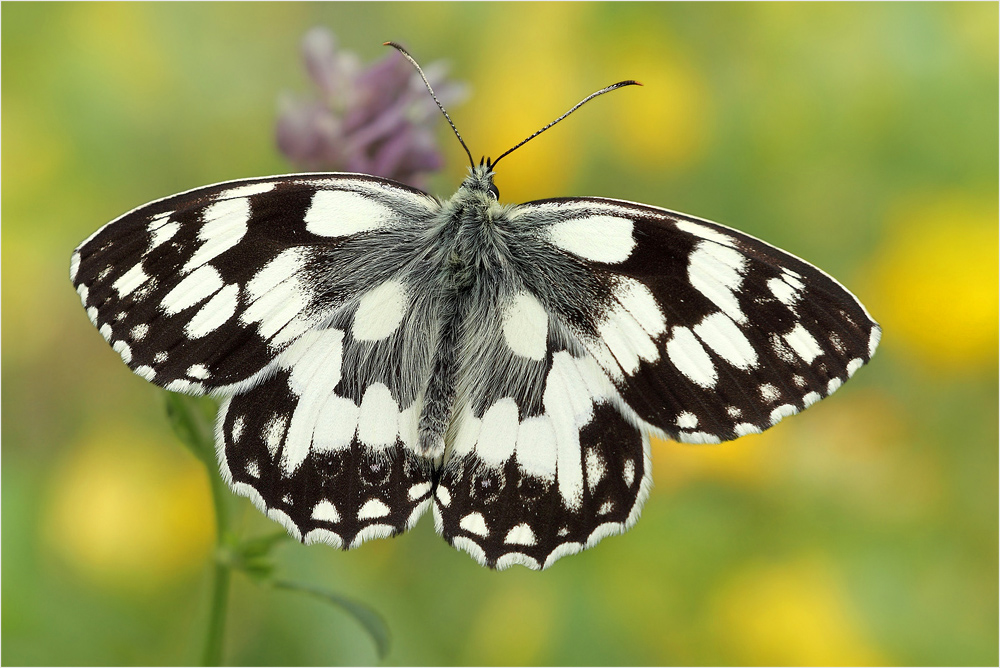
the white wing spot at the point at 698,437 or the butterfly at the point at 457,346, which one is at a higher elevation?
the butterfly at the point at 457,346

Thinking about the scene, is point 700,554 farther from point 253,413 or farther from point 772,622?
point 253,413

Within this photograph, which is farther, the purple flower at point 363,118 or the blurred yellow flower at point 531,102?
the blurred yellow flower at point 531,102

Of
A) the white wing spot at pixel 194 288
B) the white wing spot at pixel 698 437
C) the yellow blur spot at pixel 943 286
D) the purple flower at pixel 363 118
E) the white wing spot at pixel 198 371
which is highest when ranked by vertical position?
the yellow blur spot at pixel 943 286

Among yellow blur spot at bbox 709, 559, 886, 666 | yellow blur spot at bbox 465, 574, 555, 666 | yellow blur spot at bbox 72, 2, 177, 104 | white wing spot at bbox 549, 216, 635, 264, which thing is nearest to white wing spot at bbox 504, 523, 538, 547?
white wing spot at bbox 549, 216, 635, 264

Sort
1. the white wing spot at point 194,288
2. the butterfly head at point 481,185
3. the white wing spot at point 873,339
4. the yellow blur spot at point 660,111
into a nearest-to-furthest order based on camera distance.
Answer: the white wing spot at point 873,339 → the white wing spot at point 194,288 → the butterfly head at point 481,185 → the yellow blur spot at point 660,111

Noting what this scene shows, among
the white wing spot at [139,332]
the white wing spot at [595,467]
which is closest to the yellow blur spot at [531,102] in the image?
the white wing spot at [595,467]

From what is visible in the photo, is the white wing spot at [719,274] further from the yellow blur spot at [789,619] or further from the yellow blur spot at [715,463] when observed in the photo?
the yellow blur spot at [789,619]

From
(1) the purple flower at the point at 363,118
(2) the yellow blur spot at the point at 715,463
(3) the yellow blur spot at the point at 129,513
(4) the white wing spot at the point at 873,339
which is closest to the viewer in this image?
(4) the white wing spot at the point at 873,339
